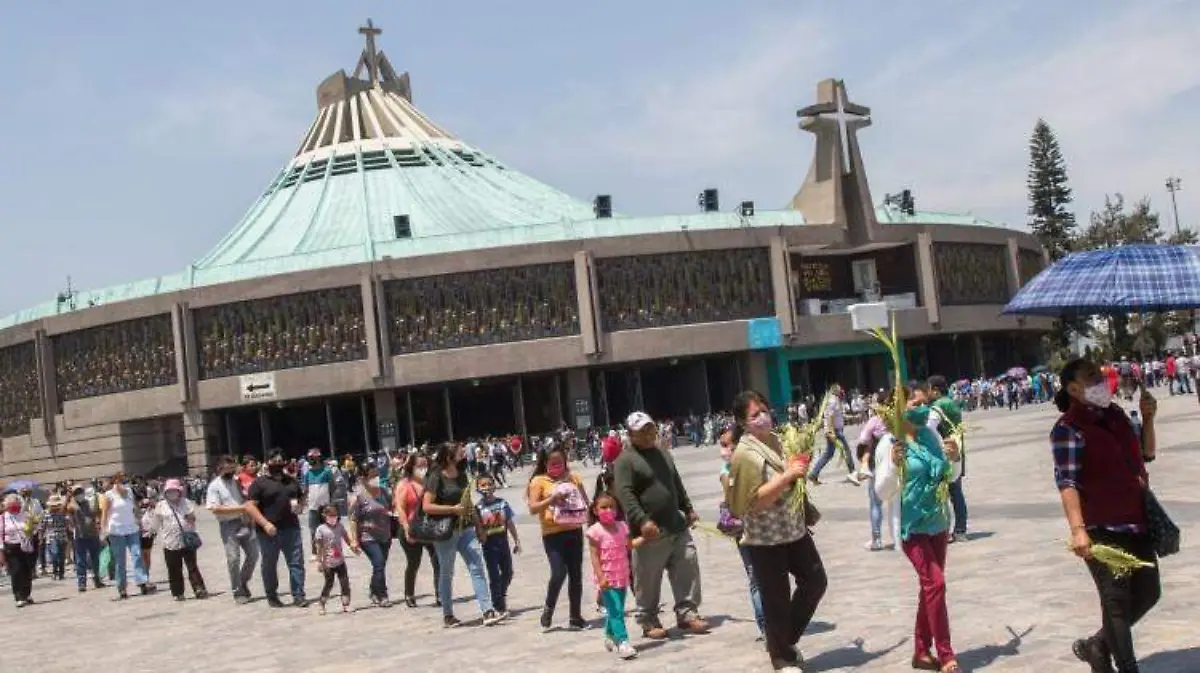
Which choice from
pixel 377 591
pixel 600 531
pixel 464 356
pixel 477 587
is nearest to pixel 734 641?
pixel 600 531

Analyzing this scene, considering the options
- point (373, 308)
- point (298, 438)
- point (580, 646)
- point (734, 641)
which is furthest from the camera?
point (298, 438)

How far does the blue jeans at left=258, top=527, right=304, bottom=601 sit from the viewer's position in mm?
12617

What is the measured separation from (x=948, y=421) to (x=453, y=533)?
363 cm

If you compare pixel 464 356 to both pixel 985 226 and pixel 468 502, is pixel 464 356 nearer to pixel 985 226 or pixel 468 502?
pixel 985 226

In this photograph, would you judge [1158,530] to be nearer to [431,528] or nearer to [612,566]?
[612,566]

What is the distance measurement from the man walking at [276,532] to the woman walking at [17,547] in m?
5.00

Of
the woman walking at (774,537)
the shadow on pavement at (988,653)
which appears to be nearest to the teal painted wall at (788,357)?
the shadow on pavement at (988,653)

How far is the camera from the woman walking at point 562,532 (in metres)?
9.26

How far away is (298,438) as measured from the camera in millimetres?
51875

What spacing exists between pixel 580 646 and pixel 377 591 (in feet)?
12.3

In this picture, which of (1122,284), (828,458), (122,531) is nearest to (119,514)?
(122,531)

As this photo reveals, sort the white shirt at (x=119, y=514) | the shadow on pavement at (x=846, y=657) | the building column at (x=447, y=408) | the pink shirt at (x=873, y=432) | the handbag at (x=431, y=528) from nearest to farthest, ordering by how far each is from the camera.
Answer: the shadow on pavement at (x=846, y=657) < the handbag at (x=431, y=528) < the pink shirt at (x=873, y=432) < the white shirt at (x=119, y=514) < the building column at (x=447, y=408)

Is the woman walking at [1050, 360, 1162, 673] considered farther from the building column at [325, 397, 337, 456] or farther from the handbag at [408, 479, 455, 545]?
the building column at [325, 397, 337, 456]

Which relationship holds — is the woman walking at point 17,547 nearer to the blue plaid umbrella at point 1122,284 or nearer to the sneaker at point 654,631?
the sneaker at point 654,631
